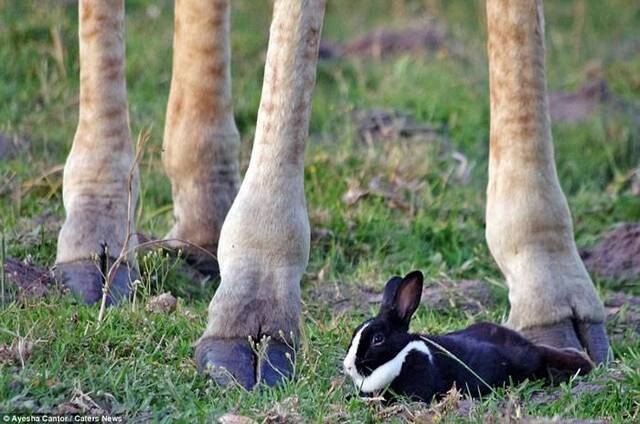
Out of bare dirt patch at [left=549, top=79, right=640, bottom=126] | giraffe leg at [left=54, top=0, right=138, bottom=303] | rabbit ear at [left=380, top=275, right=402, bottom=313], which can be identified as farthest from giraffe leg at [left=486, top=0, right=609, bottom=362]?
bare dirt patch at [left=549, top=79, right=640, bottom=126]

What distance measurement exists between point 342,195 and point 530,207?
2.07 meters

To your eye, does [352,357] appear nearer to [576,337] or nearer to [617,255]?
[576,337]

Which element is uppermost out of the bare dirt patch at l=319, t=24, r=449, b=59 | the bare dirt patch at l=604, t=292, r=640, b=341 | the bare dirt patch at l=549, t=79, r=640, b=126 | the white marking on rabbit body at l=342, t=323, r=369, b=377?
the bare dirt patch at l=319, t=24, r=449, b=59

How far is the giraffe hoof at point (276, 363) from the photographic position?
16.5ft

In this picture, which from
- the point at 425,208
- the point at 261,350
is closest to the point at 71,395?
the point at 261,350

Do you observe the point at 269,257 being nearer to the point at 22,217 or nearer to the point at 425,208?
the point at 22,217

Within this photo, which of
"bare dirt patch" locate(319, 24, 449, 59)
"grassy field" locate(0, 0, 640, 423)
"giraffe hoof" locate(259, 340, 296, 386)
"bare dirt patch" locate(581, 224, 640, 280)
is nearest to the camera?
"grassy field" locate(0, 0, 640, 423)

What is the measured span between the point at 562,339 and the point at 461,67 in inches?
211

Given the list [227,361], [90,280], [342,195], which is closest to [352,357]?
[227,361]

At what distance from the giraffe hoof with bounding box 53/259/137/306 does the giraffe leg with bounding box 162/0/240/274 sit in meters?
0.63

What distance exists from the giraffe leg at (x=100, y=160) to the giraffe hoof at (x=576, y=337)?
1.62m

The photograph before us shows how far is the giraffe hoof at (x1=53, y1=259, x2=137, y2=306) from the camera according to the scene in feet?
18.9

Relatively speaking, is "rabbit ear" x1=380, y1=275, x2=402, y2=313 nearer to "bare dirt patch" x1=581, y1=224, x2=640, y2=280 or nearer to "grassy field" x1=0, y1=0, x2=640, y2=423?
"grassy field" x1=0, y1=0, x2=640, y2=423

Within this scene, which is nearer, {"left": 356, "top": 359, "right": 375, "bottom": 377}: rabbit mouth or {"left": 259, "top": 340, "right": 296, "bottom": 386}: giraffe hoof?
{"left": 356, "top": 359, "right": 375, "bottom": 377}: rabbit mouth
